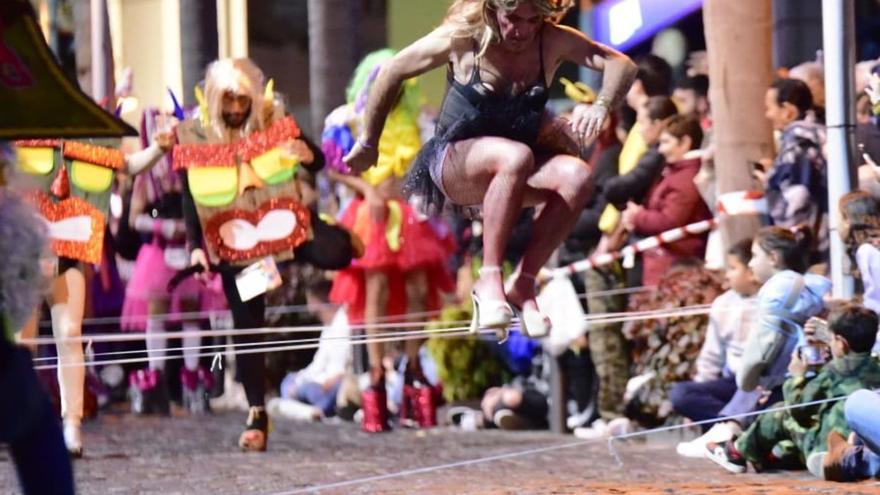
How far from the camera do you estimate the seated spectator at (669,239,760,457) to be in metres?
9.34

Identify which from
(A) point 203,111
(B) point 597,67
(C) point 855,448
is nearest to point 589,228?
(A) point 203,111

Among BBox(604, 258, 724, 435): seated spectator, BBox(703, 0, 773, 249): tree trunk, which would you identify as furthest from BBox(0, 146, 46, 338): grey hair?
BBox(703, 0, 773, 249): tree trunk

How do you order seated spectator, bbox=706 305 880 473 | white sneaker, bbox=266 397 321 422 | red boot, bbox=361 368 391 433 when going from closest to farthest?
seated spectator, bbox=706 305 880 473 → red boot, bbox=361 368 391 433 → white sneaker, bbox=266 397 321 422

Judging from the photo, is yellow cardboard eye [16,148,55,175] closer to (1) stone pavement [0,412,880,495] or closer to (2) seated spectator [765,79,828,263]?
(1) stone pavement [0,412,880,495]

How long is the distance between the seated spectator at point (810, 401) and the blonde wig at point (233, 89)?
282 cm

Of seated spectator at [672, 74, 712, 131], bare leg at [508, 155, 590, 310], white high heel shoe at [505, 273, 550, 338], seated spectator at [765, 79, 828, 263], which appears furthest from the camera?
seated spectator at [672, 74, 712, 131]

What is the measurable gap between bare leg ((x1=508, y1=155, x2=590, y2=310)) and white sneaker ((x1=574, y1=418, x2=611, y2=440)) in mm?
3127

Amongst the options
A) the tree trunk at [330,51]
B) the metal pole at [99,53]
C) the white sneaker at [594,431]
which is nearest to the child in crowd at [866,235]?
the white sneaker at [594,431]

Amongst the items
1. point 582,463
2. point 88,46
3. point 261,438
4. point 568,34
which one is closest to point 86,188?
point 261,438

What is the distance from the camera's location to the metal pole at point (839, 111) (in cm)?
882

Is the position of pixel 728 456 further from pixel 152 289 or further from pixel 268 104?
pixel 152 289

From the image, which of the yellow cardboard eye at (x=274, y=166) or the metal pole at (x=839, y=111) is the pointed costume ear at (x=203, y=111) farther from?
the metal pole at (x=839, y=111)

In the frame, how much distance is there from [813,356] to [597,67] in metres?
1.92

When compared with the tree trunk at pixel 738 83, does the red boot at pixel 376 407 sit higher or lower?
lower
